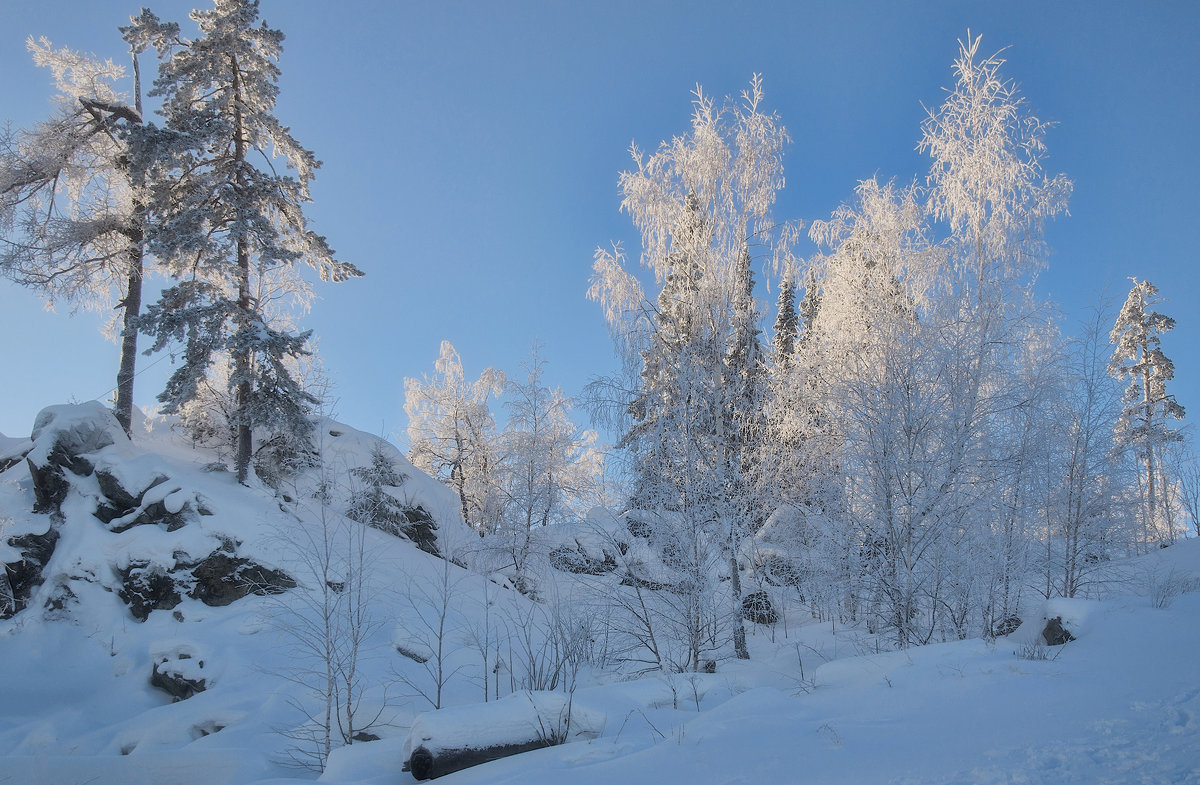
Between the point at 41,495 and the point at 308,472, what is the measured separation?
504cm

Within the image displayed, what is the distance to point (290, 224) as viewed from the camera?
1405 centimetres

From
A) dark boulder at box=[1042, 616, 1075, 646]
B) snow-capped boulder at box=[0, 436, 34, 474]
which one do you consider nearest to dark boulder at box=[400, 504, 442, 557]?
snow-capped boulder at box=[0, 436, 34, 474]

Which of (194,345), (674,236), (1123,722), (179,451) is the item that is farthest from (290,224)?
(1123,722)

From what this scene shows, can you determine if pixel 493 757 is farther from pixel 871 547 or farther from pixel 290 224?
pixel 290 224

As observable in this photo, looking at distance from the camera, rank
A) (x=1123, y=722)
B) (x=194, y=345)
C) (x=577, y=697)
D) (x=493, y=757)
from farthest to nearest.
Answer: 1. (x=194, y=345)
2. (x=577, y=697)
3. (x=493, y=757)
4. (x=1123, y=722)

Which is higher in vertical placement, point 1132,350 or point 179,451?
point 1132,350

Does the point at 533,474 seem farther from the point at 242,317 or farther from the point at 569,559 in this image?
the point at 242,317

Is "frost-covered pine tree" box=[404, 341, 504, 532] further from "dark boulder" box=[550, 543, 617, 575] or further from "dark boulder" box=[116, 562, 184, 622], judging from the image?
"dark boulder" box=[116, 562, 184, 622]

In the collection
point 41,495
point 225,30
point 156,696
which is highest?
point 225,30

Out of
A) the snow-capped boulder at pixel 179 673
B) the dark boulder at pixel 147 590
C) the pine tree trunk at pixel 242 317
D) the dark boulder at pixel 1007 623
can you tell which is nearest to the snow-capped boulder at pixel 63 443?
the dark boulder at pixel 147 590

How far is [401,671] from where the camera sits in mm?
9500

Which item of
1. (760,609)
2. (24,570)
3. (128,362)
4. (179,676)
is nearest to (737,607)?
(760,609)

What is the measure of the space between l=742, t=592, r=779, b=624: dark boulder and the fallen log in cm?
974

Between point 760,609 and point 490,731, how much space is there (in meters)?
10.8
